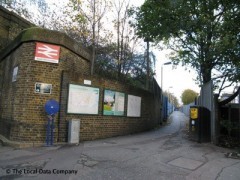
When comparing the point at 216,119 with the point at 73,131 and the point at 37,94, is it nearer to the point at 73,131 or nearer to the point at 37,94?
the point at 73,131

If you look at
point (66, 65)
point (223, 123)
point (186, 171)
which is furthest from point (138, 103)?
point (186, 171)

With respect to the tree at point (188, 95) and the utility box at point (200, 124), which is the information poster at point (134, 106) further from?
the tree at point (188, 95)

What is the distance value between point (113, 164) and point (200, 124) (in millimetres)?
6655

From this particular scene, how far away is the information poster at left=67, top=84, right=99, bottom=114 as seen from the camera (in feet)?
35.4

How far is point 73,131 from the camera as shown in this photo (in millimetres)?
10398

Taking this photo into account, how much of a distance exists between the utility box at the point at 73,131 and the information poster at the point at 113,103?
7.37ft

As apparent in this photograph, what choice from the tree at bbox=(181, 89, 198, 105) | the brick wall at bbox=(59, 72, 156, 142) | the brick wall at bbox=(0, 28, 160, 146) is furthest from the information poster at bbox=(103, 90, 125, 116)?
the tree at bbox=(181, 89, 198, 105)

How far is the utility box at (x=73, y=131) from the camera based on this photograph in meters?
10.3

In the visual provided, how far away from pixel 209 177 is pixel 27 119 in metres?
7.06

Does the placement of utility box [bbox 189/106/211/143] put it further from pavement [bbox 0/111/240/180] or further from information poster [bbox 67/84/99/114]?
information poster [bbox 67/84/99/114]

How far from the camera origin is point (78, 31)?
1898 cm

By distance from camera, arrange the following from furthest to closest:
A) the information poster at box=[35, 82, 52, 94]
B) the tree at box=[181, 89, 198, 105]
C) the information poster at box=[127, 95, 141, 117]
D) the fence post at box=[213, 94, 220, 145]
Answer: the tree at box=[181, 89, 198, 105] < the information poster at box=[127, 95, 141, 117] < the fence post at box=[213, 94, 220, 145] < the information poster at box=[35, 82, 52, 94]

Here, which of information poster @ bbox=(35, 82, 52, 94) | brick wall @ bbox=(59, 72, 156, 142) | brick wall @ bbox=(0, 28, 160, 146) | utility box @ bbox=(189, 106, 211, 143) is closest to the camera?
brick wall @ bbox=(0, 28, 160, 146)

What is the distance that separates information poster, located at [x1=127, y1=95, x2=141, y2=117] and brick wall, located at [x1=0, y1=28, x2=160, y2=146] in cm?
221
